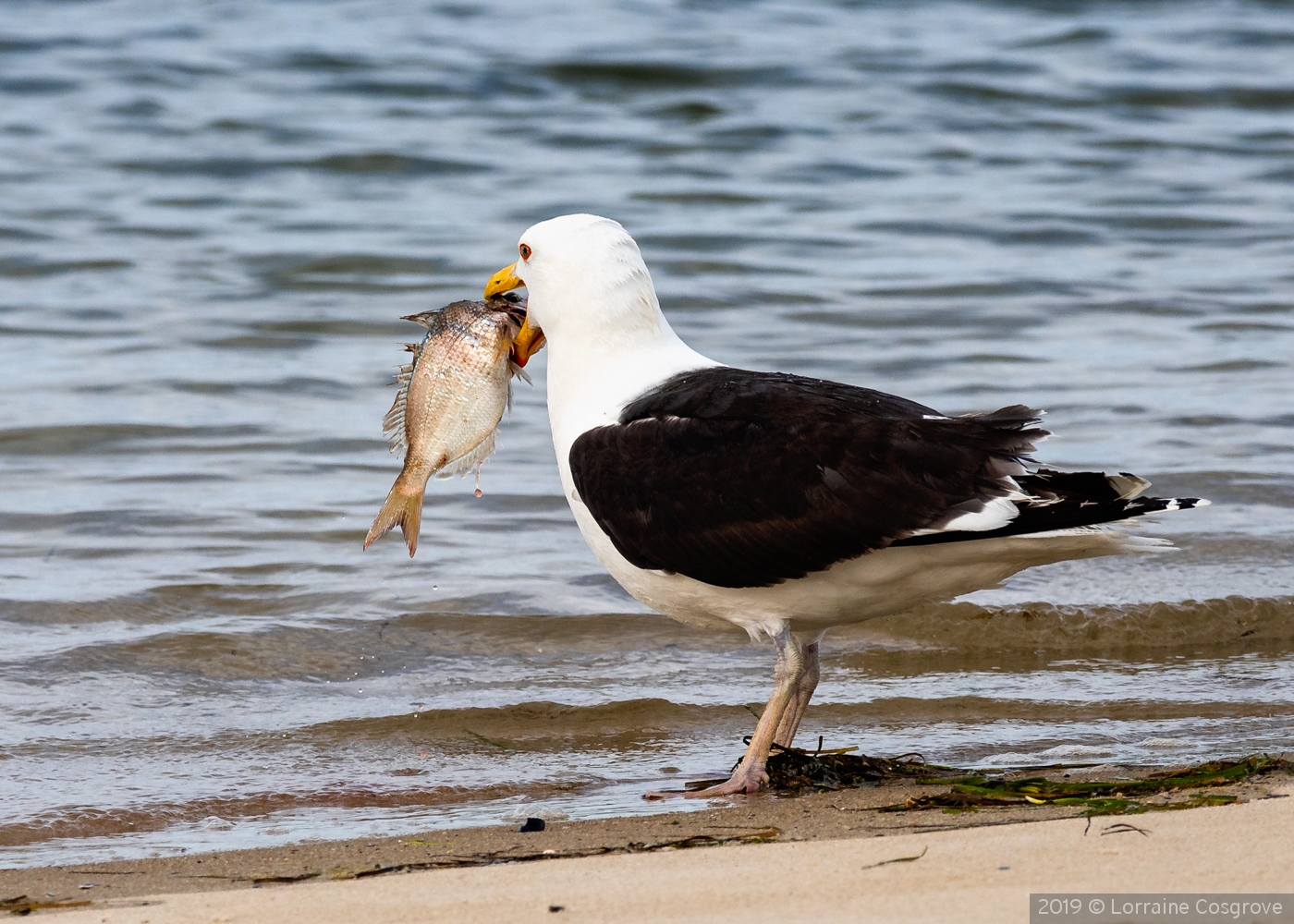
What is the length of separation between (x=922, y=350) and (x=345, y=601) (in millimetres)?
5012

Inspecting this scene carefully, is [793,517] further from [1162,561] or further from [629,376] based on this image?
[1162,561]

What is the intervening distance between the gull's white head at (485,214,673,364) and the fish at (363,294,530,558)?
24 cm

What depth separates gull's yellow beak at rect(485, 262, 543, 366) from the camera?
5.21 m

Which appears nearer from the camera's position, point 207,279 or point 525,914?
point 525,914

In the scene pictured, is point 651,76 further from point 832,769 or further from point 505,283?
point 832,769

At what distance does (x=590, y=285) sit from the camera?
490 cm

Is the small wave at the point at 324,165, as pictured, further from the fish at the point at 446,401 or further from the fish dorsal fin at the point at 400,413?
the fish at the point at 446,401

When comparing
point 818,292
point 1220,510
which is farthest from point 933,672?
point 818,292

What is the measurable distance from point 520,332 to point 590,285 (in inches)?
16.6

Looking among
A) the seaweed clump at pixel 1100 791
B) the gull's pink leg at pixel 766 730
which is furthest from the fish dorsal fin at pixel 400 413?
the seaweed clump at pixel 1100 791

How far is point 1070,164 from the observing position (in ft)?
55.4

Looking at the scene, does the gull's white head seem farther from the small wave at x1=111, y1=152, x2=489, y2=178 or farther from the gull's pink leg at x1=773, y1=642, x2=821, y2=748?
the small wave at x1=111, y1=152, x2=489, y2=178

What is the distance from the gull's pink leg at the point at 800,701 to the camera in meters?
4.86

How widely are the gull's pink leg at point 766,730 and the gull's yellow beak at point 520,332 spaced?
1.29 metres
